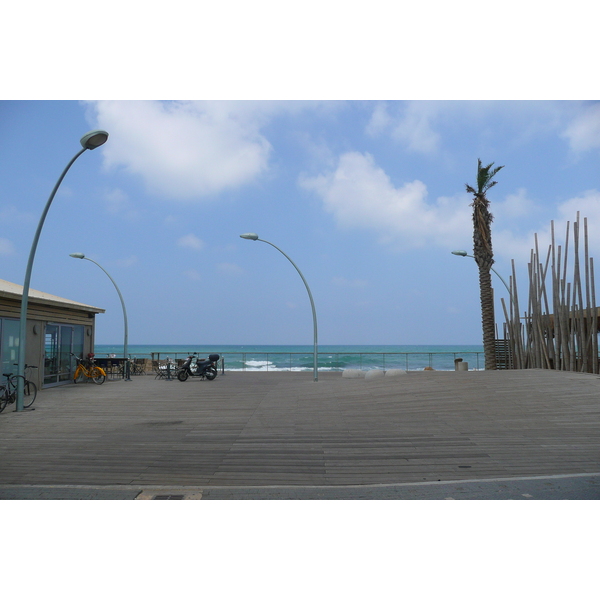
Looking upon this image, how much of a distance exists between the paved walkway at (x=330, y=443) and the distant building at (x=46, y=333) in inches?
84.4

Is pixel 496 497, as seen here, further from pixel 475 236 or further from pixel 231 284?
pixel 231 284

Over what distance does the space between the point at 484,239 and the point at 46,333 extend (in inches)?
644

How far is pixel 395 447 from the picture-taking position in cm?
631

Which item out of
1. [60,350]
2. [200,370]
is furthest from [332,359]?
[60,350]

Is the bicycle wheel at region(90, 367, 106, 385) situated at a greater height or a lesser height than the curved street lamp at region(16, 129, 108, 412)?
lesser

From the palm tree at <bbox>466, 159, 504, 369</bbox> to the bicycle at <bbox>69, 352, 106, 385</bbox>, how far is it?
14.3 metres

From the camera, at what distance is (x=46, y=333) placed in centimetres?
1452

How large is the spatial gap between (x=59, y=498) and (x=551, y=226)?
1432 cm

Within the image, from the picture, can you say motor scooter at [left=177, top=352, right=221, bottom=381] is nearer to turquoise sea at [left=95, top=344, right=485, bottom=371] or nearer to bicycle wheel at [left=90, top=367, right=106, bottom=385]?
turquoise sea at [left=95, top=344, right=485, bottom=371]

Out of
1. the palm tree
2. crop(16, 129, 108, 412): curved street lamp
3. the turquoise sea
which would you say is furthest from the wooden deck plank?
the turquoise sea

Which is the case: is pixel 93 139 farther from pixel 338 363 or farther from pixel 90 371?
pixel 338 363

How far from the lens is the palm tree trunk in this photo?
18.6m

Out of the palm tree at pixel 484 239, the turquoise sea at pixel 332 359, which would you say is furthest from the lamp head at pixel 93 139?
the palm tree at pixel 484 239

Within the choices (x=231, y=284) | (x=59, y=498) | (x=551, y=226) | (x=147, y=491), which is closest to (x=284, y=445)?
(x=147, y=491)
